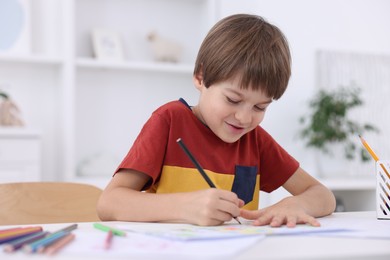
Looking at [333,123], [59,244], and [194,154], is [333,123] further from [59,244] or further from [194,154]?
[59,244]

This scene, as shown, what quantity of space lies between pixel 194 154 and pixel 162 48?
240 centimetres

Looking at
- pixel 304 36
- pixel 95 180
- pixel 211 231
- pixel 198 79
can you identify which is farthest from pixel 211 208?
pixel 304 36

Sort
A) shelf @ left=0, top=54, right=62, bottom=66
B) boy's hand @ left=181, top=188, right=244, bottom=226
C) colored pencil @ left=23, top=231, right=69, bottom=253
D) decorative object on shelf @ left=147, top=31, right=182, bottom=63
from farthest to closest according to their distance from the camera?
decorative object on shelf @ left=147, top=31, right=182, bottom=63 → shelf @ left=0, top=54, right=62, bottom=66 → boy's hand @ left=181, top=188, right=244, bottom=226 → colored pencil @ left=23, top=231, right=69, bottom=253

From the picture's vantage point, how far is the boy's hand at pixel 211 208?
3.05 feet

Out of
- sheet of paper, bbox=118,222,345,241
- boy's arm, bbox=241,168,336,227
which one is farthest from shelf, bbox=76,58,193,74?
sheet of paper, bbox=118,222,345,241

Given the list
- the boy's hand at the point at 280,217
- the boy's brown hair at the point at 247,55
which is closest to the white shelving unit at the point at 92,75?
the boy's brown hair at the point at 247,55

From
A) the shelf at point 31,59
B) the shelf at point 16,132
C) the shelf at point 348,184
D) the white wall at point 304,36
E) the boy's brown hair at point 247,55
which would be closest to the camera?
the boy's brown hair at point 247,55

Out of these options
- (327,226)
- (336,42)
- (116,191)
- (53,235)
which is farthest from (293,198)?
(336,42)

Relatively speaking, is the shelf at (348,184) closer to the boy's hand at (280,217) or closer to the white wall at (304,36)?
the white wall at (304,36)

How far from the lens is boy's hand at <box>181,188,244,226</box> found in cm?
93

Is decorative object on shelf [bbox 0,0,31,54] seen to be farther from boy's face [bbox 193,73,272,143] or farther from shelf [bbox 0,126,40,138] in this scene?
boy's face [bbox 193,73,272,143]

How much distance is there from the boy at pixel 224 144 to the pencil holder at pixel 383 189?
13 centimetres

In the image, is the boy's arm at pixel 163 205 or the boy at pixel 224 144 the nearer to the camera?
the boy's arm at pixel 163 205

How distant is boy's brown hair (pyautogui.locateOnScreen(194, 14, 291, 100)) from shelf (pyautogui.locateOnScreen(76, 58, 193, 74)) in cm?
221
